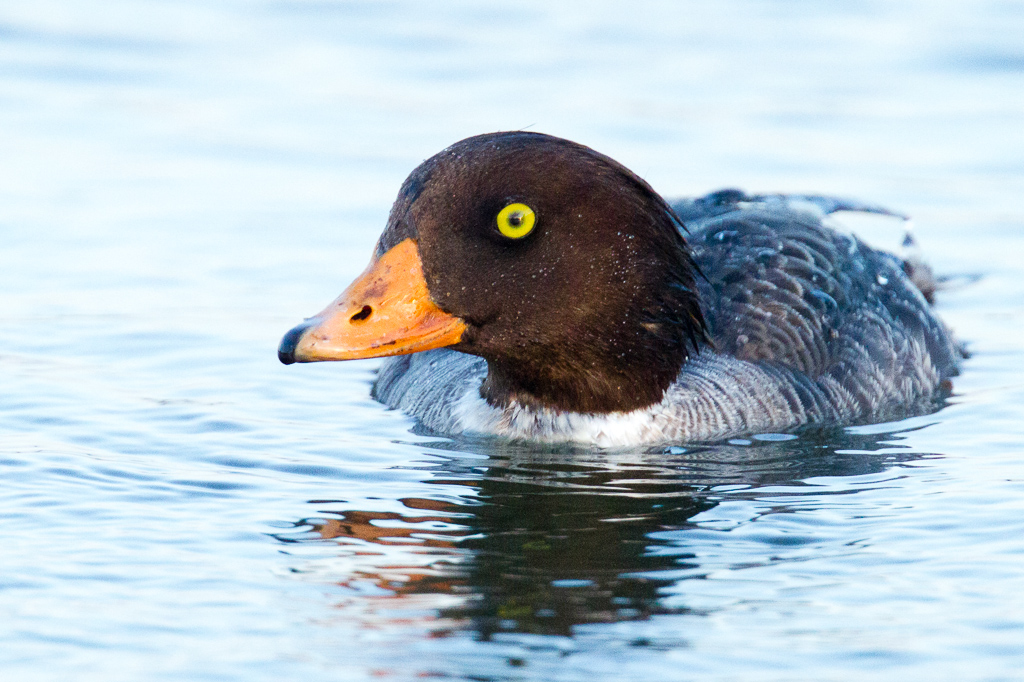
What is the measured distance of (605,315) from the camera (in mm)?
10227

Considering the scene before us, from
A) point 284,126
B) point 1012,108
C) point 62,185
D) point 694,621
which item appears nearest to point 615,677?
point 694,621

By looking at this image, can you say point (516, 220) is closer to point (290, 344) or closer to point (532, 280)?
point (532, 280)

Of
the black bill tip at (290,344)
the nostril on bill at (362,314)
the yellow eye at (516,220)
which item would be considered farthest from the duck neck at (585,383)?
the black bill tip at (290,344)

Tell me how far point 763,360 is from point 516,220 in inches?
86.1

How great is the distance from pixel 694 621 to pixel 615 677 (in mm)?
694

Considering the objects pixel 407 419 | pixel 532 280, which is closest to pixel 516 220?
pixel 532 280

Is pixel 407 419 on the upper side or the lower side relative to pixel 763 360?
lower

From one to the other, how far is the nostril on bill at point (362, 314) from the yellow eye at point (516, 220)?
0.84 m

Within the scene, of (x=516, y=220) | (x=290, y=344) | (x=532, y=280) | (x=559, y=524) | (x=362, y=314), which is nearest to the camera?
(x=559, y=524)

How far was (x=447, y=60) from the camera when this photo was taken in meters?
21.1

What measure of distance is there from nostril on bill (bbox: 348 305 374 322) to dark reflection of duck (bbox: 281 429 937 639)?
101cm

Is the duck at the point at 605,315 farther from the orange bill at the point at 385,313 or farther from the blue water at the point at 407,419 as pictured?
the blue water at the point at 407,419

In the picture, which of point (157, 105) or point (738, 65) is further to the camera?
point (738, 65)

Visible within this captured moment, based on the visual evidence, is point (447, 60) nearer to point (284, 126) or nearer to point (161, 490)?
point (284, 126)
